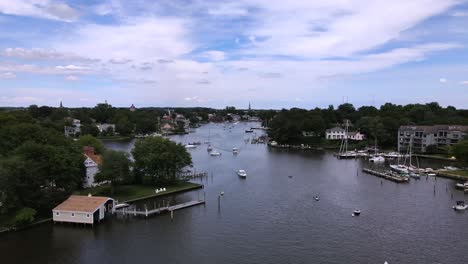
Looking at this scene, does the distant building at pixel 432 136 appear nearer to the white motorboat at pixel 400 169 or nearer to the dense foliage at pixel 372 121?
the dense foliage at pixel 372 121

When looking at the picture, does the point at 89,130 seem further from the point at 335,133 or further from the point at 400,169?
the point at 400,169

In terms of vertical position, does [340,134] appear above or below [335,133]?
below

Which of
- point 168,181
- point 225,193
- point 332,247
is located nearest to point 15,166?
point 168,181

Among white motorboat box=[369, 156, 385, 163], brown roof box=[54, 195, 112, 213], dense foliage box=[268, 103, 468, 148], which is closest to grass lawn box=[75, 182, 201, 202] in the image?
brown roof box=[54, 195, 112, 213]

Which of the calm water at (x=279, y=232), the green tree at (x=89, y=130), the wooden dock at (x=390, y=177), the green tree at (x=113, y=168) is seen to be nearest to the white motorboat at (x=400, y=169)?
the wooden dock at (x=390, y=177)

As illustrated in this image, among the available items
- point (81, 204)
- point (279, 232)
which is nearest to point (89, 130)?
point (81, 204)

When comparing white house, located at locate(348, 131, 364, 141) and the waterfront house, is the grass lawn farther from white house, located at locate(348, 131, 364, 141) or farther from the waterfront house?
white house, located at locate(348, 131, 364, 141)

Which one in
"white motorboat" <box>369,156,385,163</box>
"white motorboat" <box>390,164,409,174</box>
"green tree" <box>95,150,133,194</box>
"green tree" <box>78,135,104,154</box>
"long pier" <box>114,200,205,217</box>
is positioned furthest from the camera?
"white motorboat" <box>369,156,385,163</box>
